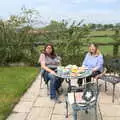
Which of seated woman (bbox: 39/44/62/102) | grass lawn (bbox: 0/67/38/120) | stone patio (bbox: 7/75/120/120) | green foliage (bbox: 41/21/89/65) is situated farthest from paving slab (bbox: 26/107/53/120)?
green foliage (bbox: 41/21/89/65)

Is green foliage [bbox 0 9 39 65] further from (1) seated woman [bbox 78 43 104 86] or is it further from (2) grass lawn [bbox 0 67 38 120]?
(1) seated woman [bbox 78 43 104 86]

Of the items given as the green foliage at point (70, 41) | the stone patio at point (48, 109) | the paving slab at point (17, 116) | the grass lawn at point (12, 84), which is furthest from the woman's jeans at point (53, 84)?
Answer: the green foliage at point (70, 41)

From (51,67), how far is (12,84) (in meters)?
1.33

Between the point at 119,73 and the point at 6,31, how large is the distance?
13.6ft

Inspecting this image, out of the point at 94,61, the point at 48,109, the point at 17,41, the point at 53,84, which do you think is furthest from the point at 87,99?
the point at 17,41

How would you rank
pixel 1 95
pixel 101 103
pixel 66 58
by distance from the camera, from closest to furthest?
1. pixel 101 103
2. pixel 1 95
3. pixel 66 58

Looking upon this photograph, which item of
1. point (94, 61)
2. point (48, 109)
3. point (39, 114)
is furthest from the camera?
point (94, 61)

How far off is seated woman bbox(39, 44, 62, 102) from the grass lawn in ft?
2.20

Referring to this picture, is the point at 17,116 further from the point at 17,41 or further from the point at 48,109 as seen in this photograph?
the point at 17,41

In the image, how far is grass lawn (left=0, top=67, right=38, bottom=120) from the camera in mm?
6320

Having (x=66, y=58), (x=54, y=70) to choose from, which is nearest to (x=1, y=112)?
(x=54, y=70)

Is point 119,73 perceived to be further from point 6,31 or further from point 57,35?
point 6,31

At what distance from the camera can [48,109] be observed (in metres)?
6.14

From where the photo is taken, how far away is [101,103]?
6.58m
